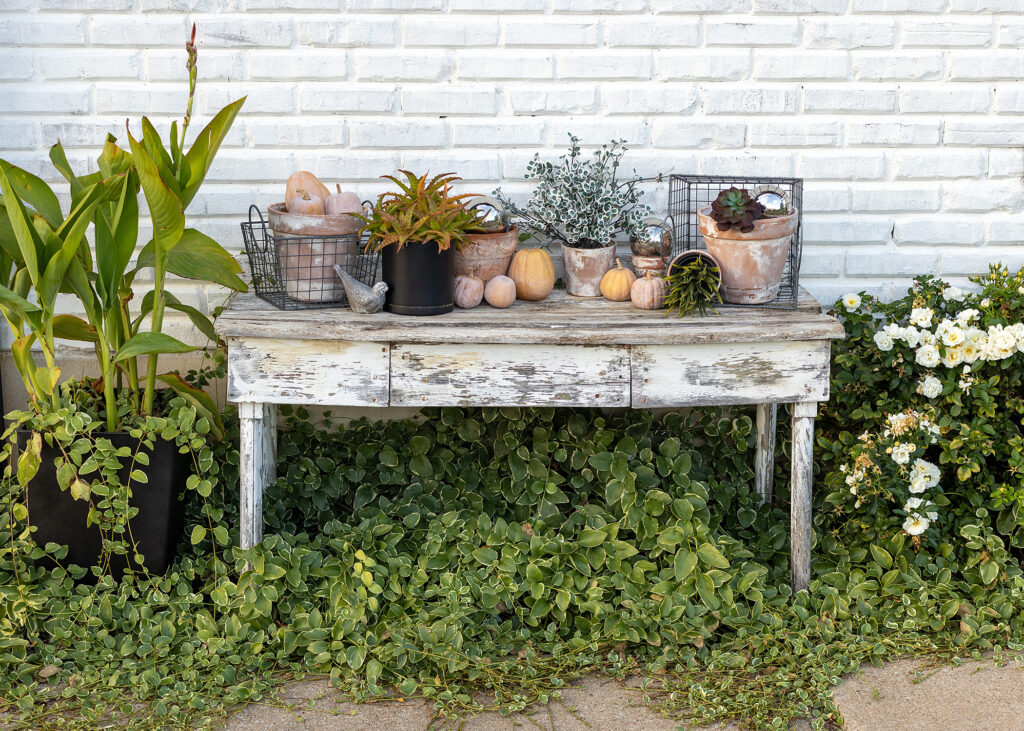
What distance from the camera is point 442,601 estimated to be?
8.25ft

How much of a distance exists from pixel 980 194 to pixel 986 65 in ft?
1.25

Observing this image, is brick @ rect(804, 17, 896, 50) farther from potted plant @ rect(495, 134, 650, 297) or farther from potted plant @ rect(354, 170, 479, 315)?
potted plant @ rect(354, 170, 479, 315)

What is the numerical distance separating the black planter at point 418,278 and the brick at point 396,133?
0.55 meters

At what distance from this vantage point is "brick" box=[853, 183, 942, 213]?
3037 millimetres

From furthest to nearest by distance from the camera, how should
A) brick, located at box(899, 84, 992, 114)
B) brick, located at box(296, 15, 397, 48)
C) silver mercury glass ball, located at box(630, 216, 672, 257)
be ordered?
brick, located at box(899, 84, 992, 114)
brick, located at box(296, 15, 397, 48)
silver mercury glass ball, located at box(630, 216, 672, 257)

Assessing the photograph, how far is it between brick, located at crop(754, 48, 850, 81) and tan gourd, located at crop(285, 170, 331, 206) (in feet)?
4.37

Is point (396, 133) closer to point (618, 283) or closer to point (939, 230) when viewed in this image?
point (618, 283)

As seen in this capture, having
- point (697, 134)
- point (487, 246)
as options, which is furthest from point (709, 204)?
point (487, 246)

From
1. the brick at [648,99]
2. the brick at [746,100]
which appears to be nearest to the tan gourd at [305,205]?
the brick at [648,99]

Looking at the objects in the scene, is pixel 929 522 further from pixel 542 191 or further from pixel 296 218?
pixel 296 218

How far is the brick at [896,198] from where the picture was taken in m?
3.04

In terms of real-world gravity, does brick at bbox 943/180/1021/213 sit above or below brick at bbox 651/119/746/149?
below

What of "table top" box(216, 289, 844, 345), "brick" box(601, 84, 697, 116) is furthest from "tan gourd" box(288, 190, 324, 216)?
"brick" box(601, 84, 697, 116)

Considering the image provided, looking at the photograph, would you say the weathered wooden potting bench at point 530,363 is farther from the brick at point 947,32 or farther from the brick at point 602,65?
the brick at point 947,32
